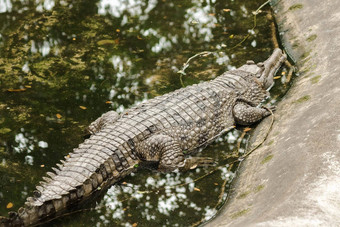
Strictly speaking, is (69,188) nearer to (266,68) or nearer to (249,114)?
(249,114)

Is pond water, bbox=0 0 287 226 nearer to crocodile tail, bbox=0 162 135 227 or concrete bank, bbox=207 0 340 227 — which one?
crocodile tail, bbox=0 162 135 227

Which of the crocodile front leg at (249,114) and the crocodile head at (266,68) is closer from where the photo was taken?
the crocodile front leg at (249,114)

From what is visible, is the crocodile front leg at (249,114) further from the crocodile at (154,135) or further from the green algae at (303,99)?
the green algae at (303,99)

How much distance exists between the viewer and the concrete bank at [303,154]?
4496 millimetres

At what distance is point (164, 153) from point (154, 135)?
11.2 inches

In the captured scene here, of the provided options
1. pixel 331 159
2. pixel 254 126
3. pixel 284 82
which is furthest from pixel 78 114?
pixel 331 159

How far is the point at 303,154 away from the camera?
538 centimetres

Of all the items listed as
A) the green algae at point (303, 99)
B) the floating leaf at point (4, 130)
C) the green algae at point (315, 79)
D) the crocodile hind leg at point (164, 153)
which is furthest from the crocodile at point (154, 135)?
the floating leaf at point (4, 130)

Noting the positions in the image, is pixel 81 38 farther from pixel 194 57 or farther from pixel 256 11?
pixel 256 11

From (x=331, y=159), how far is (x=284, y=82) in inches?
121

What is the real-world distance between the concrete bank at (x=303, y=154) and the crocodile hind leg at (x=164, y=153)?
71 centimetres

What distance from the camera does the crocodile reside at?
549cm

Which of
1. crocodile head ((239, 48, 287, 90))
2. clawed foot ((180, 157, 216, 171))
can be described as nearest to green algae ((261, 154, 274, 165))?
clawed foot ((180, 157, 216, 171))

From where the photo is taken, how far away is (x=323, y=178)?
4.80m
